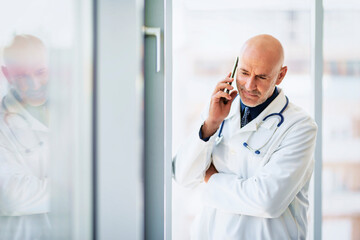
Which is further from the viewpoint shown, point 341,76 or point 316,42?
point 341,76

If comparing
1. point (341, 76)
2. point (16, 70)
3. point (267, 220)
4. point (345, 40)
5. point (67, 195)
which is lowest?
point (267, 220)

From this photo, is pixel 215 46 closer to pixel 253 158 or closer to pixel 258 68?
pixel 258 68

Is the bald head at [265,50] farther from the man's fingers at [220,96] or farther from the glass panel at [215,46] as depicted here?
the glass panel at [215,46]

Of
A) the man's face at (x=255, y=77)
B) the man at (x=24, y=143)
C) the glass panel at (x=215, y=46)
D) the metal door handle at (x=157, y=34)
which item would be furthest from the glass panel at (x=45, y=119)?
the glass panel at (x=215, y=46)

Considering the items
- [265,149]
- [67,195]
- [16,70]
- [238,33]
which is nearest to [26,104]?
[16,70]

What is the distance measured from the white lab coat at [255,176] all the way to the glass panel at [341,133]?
977mm

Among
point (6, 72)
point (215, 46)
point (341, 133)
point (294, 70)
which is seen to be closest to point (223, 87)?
point (6, 72)

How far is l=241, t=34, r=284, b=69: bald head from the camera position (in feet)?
4.64

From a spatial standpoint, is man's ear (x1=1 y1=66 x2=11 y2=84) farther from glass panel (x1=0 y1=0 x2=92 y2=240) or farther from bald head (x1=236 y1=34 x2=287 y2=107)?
bald head (x1=236 y1=34 x2=287 y2=107)

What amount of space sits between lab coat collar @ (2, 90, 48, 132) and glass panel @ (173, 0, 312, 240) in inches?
42.5

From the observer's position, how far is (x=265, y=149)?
139cm

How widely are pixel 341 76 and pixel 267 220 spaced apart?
4.62 feet

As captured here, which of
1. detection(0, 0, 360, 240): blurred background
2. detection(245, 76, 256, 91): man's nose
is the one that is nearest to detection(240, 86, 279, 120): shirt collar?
detection(245, 76, 256, 91): man's nose

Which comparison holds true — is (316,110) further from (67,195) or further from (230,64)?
(67,195)
